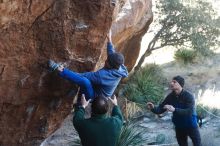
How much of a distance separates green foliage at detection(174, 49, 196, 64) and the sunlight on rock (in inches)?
131

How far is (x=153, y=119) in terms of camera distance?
1458cm

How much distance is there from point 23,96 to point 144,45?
Answer: 49.3 ft

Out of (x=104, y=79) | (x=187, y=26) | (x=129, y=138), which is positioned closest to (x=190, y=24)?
(x=187, y=26)

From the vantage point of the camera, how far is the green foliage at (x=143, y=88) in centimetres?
1612

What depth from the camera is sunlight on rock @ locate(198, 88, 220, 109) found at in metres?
16.0

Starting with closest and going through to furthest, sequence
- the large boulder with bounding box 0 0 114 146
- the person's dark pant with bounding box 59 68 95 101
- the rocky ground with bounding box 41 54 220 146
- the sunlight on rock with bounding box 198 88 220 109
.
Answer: the large boulder with bounding box 0 0 114 146 < the person's dark pant with bounding box 59 68 95 101 < the rocky ground with bounding box 41 54 220 146 < the sunlight on rock with bounding box 198 88 220 109

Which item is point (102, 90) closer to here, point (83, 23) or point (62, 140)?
point (83, 23)

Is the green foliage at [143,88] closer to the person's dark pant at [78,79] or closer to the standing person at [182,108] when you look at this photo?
the standing person at [182,108]

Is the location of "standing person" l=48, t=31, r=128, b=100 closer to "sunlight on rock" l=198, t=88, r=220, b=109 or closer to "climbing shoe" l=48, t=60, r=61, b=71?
"climbing shoe" l=48, t=60, r=61, b=71

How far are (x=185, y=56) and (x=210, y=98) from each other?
469 centimetres

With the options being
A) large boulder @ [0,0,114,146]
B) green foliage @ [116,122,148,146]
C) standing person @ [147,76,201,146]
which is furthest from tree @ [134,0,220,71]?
large boulder @ [0,0,114,146]

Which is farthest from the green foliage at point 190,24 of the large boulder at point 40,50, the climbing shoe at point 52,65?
the climbing shoe at point 52,65

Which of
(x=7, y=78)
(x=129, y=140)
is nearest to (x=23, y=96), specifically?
(x=7, y=78)

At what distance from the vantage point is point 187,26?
57.4 feet
